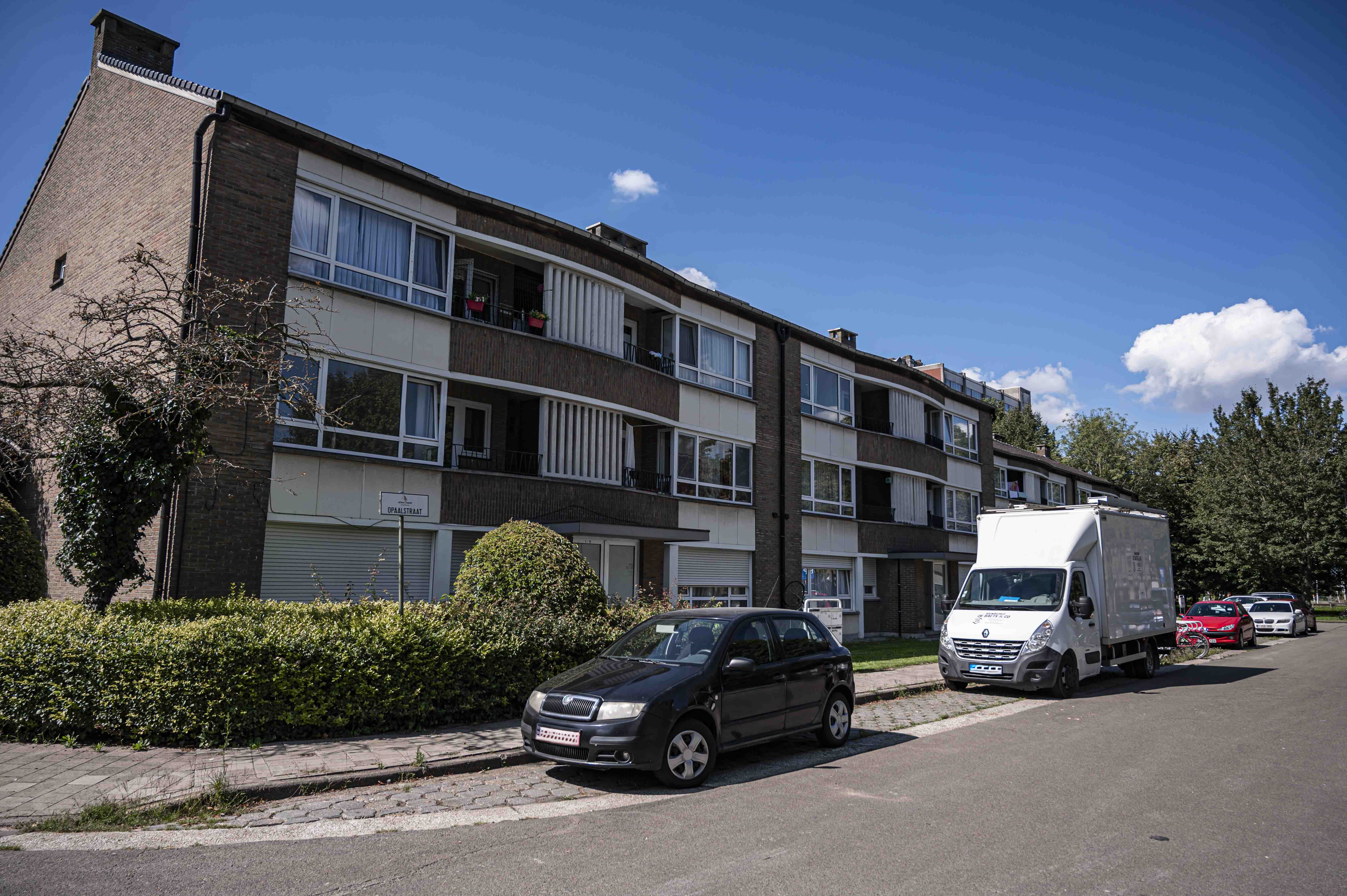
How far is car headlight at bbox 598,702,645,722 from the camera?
24.0 feet

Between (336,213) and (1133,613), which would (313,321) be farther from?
(1133,613)

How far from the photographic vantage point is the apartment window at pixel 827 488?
2588 cm

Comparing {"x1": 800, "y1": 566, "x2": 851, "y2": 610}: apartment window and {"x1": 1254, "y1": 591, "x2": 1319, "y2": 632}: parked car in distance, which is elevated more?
{"x1": 800, "y1": 566, "x2": 851, "y2": 610}: apartment window

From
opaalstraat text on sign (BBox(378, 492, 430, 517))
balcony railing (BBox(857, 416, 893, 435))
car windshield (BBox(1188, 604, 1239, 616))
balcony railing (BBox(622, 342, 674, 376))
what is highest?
balcony railing (BBox(622, 342, 674, 376))

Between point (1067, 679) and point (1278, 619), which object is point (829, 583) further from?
point (1278, 619)

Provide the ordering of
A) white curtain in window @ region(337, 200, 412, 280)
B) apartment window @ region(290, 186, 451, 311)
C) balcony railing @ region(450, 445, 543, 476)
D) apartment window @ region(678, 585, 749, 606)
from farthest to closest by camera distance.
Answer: apartment window @ region(678, 585, 749, 606) → balcony railing @ region(450, 445, 543, 476) → white curtain in window @ region(337, 200, 412, 280) → apartment window @ region(290, 186, 451, 311)

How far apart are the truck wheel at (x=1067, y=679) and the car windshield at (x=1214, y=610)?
15.6m

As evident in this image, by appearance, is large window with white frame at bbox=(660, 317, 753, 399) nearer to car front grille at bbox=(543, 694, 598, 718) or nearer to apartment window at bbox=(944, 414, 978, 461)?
apartment window at bbox=(944, 414, 978, 461)

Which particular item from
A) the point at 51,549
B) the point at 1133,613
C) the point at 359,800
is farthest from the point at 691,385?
the point at 359,800

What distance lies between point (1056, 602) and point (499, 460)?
1105 cm

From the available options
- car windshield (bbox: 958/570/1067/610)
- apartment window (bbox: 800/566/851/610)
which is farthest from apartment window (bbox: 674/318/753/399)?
car windshield (bbox: 958/570/1067/610)

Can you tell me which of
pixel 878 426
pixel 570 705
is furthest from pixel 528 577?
pixel 878 426

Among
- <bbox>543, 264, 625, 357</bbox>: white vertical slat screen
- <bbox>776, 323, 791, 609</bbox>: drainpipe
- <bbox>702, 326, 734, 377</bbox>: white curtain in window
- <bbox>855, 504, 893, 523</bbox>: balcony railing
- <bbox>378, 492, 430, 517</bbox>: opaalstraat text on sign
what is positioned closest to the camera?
<bbox>378, 492, 430, 517</bbox>: opaalstraat text on sign

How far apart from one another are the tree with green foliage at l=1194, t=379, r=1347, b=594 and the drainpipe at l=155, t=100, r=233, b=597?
48.7 m
